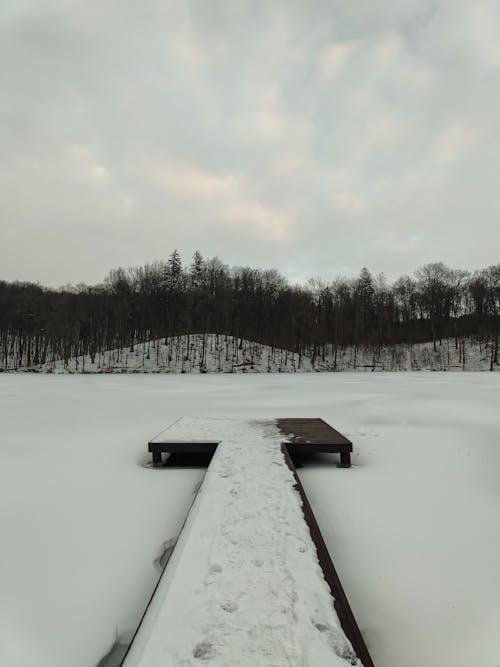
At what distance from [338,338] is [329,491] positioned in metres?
41.4

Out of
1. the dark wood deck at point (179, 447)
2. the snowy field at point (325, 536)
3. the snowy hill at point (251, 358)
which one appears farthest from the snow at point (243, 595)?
the snowy hill at point (251, 358)

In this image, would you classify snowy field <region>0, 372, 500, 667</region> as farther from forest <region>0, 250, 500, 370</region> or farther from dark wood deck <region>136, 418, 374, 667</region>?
forest <region>0, 250, 500, 370</region>

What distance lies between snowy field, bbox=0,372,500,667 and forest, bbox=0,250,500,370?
117 feet

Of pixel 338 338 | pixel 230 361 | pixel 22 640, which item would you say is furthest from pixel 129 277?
pixel 22 640

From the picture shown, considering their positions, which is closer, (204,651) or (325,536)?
(204,651)

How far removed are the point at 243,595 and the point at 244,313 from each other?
43517 mm

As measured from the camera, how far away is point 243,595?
199cm

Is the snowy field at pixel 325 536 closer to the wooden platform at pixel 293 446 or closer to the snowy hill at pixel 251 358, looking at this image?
the wooden platform at pixel 293 446

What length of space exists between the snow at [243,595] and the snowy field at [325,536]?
39 cm

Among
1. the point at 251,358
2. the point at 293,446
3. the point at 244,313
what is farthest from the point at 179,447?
the point at 244,313

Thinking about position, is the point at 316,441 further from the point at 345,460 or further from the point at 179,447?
the point at 179,447

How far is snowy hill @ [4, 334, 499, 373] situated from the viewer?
1441 inches

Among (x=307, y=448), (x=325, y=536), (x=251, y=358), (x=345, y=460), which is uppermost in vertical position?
(x=251, y=358)

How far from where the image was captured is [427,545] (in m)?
2.93
